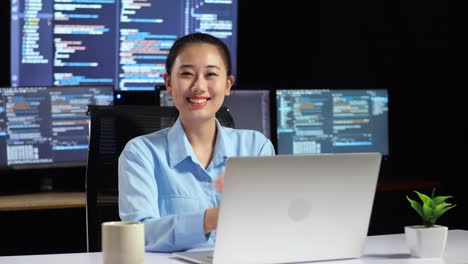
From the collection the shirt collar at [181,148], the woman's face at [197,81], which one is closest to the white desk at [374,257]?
the shirt collar at [181,148]

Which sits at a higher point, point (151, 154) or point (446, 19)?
point (446, 19)

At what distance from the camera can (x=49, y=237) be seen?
4117 millimetres

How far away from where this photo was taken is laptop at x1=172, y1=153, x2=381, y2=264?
5.74 feet

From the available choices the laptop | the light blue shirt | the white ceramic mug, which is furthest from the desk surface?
the white ceramic mug

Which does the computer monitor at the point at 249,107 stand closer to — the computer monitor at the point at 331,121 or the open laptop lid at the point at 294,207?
the computer monitor at the point at 331,121

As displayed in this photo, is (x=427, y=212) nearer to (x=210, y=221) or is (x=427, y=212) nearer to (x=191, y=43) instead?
(x=210, y=221)

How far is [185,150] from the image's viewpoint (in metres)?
2.29

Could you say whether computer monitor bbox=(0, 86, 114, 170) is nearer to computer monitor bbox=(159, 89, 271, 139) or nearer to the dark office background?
the dark office background

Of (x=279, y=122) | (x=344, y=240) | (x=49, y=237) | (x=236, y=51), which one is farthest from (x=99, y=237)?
(x=236, y=51)

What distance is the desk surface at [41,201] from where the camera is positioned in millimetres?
3720

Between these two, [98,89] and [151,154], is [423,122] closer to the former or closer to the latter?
[98,89]

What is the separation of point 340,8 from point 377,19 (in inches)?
9.4

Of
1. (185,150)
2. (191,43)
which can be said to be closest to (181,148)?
(185,150)

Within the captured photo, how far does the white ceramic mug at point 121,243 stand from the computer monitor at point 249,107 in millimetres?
2522
